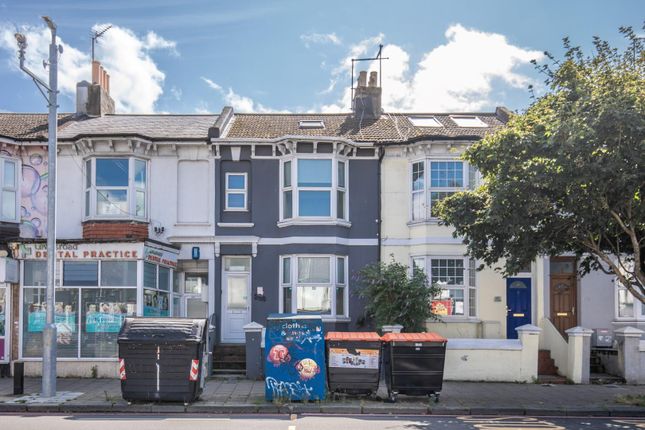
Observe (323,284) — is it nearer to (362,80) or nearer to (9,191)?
(362,80)

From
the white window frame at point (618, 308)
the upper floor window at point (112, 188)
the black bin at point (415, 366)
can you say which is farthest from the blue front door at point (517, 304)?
the upper floor window at point (112, 188)

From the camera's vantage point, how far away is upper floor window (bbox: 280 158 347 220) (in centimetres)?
1902

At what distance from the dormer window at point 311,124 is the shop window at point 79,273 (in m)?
8.00

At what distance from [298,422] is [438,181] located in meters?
9.68

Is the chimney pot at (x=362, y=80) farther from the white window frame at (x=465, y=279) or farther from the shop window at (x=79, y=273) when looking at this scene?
the shop window at (x=79, y=273)

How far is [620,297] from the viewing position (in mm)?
19219

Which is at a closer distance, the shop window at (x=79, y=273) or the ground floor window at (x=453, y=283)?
the shop window at (x=79, y=273)

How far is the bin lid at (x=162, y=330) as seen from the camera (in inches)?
498

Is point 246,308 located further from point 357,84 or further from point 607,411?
point 607,411

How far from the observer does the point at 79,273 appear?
16.9 metres

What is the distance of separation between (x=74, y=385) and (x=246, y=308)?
218 inches

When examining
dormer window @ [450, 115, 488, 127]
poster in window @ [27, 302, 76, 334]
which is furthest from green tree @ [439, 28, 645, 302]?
poster in window @ [27, 302, 76, 334]

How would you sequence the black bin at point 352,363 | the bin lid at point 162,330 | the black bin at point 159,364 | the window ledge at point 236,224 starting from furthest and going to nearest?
the window ledge at point 236,224 < the black bin at point 352,363 < the bin lid at point 162,330 < the black bin at point 159,364

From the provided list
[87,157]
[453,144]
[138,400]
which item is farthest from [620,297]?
[87,157]
